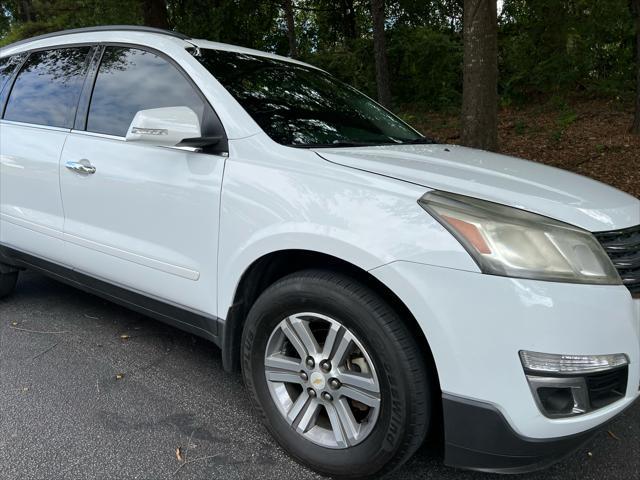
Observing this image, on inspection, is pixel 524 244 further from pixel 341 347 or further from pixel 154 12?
pixel 154 12

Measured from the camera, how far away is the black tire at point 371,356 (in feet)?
5.95

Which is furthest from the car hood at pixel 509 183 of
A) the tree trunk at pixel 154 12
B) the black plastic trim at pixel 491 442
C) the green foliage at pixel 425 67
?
the green foliage at pixel 425 67

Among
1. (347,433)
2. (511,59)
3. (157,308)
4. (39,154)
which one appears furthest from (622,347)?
(511,59)

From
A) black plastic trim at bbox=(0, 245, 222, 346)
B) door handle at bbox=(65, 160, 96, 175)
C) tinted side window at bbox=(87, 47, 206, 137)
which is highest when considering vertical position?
tinted side window at bbox=(87, 47, 206, 137)

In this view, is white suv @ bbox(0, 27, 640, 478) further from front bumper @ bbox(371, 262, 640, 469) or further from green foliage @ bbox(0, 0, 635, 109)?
green foliage @ bbox(0, 0, 635, 109)

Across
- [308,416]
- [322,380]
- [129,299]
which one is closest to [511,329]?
[322,380]

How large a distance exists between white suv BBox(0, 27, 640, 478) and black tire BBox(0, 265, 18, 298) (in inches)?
33.8

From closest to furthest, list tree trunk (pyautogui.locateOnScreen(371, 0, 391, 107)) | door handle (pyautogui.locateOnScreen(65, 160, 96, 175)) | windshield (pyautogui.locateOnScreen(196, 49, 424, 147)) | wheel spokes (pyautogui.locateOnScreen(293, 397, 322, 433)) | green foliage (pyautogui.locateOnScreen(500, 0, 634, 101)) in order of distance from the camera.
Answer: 1. wheel spokes (pyautogui.locateOnScreen(293, 397, 322, 433))
2. windshield (pyautogui.locateOnScreen(196, 49, 424, 147))
3. door handle (pyautogui.locateOnScreen(65, 160, 96, 175))
4. tree trunk (pyautogui.locateOnScreen(371, 0, 391, 107))
5. green foliage (pyautogui.locateOnScreen(500, 0, 634, 101))

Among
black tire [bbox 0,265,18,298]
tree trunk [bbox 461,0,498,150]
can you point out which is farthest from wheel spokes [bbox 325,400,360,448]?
tree trunk [bbox 461,0,498,150]

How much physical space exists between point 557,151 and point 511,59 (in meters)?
4.34

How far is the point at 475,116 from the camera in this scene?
566cm

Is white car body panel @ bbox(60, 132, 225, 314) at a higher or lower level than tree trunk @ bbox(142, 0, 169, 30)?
lower

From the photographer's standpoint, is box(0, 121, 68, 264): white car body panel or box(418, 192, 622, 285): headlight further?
box(0, 121, 68, 264): white car body panel

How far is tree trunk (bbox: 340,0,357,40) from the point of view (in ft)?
50.2
